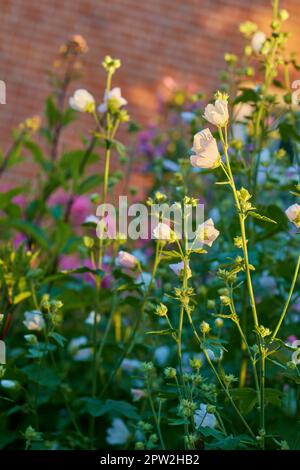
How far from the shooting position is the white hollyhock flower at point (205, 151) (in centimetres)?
110

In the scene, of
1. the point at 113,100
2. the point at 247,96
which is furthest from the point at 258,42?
the point at 113,100

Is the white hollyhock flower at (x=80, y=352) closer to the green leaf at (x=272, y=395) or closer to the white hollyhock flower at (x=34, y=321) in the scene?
the white hollyhock flower at (x=34, y=321)

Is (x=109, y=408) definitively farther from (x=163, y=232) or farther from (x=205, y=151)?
(x=205, y=151)

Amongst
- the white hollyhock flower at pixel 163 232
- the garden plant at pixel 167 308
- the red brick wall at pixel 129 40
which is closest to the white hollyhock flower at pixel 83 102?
the garden plant at pixel 167 308

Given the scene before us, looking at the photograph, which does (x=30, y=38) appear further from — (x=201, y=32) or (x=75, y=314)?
(x=75, y=314)

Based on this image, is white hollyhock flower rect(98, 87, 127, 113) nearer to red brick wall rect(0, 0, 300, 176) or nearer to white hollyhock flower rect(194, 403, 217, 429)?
white hollyhock flower rect(194, 403, 217, 429)

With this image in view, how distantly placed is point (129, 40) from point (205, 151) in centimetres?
515

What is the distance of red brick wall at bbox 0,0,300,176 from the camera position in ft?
19.9

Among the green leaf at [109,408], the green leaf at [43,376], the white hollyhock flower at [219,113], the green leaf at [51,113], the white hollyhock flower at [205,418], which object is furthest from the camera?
the green leaf at [51,113]

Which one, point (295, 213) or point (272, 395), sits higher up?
→ point (295, 213)

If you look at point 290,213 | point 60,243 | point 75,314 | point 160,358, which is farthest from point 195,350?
point 75,314

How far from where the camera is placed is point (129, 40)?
610cm

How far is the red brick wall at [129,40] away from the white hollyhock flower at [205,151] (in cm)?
502

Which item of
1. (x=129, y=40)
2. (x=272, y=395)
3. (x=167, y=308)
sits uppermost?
(x=129, y=40)
